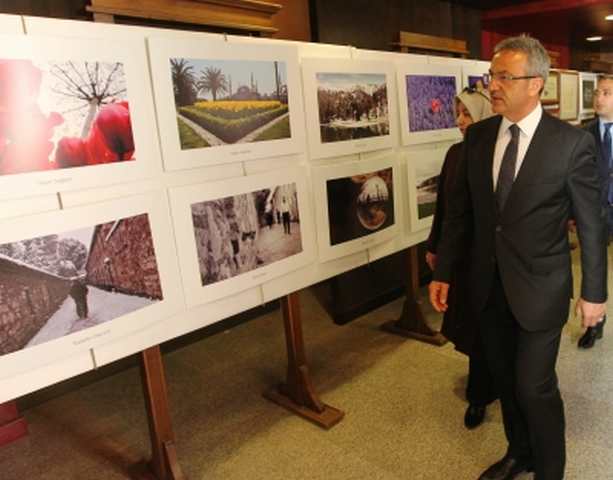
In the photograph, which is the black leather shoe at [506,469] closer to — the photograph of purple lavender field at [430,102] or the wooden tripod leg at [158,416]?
the wooden tripod leg at [158,416]

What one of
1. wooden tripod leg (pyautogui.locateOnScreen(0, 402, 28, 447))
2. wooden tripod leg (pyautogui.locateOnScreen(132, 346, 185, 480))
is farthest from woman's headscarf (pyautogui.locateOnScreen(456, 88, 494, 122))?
wooden tripod leg (pyautogui.locateOnScreen(0, 402, 28, 447))

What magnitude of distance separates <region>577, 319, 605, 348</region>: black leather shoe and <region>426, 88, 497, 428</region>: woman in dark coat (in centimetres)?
105

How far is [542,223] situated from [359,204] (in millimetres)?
1249

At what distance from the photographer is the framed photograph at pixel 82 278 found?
153 cm

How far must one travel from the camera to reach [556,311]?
169cm

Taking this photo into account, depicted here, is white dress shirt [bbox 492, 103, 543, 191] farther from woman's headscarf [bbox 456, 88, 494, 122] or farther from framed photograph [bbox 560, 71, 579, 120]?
framed photograph [bbox 560, 71, 579, 120]

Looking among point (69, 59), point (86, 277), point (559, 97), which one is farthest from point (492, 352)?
point (559, 97)

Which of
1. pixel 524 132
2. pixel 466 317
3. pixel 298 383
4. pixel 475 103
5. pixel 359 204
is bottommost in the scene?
pixel 298 383

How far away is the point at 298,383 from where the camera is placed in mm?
2693

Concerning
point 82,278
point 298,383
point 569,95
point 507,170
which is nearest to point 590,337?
point 298,383

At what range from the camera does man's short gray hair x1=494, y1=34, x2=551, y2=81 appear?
5.33ft

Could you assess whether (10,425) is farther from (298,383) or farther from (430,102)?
(430,102)

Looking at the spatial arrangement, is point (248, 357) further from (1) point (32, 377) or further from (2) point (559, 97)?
(2) point (559, 97)

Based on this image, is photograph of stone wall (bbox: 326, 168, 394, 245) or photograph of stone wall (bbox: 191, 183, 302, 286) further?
photograph of stone wall (bbox: 326, 168, 394, 245)
